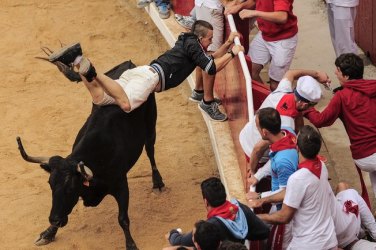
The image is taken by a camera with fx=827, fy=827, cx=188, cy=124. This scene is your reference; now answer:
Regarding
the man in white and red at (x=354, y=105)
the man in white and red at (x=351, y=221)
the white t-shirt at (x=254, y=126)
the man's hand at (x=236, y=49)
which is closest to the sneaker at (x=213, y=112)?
the man's hand at (x=236, y=49)

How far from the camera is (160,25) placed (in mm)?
12984

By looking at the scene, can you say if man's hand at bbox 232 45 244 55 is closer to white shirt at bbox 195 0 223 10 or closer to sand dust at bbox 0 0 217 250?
white shirt at bbox 195 0 223 10

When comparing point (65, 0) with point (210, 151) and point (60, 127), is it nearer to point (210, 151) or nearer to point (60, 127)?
point (60, 127)

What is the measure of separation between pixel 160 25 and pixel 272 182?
5.99 metres

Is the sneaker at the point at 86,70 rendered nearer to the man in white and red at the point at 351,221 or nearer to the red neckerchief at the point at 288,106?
the red neckerchief at the point at 288,106

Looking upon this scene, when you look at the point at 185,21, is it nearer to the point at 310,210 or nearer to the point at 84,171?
the point at 84,171

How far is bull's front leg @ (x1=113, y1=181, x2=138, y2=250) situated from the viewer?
8.94 m

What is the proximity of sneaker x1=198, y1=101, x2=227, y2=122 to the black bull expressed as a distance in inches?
40.5

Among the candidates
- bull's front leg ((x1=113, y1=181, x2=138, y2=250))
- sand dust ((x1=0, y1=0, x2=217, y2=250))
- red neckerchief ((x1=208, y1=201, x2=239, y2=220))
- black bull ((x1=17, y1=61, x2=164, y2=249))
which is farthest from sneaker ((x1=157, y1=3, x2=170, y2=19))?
red neckerchief ((x1=208, y1=201, x2=239, y2=220))

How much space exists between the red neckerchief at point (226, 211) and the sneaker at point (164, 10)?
21.6ft

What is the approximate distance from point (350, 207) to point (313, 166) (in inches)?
35.9

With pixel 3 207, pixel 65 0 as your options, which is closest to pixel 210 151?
pixel 3 207

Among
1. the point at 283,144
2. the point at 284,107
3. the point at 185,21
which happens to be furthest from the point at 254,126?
the point at 185,21

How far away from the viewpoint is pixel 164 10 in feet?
41.9
